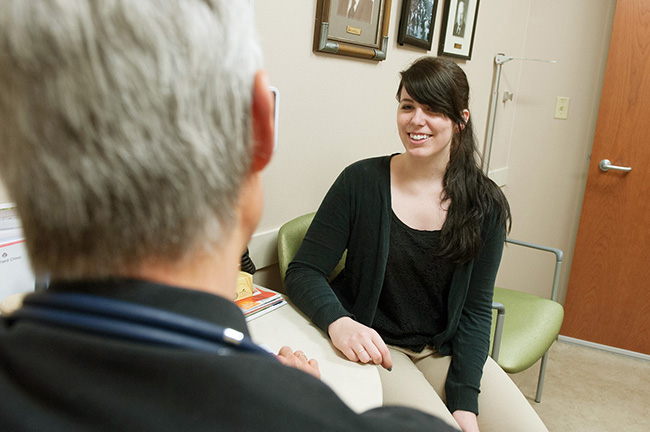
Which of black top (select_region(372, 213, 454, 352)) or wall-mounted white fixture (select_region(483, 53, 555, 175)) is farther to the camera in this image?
wall-mounted white fixture (select_region(483, 53, 555, 175))

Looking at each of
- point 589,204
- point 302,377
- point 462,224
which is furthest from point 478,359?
point 589,204

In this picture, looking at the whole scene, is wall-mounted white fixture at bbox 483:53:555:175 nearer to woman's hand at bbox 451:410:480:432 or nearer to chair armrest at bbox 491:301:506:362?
chair armrest at bbox 491:301:506:362

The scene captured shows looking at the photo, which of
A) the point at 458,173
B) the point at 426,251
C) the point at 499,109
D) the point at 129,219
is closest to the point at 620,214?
the point at 499,109

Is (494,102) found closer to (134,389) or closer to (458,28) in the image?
(458,28)

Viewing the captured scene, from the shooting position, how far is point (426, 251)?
151 cm

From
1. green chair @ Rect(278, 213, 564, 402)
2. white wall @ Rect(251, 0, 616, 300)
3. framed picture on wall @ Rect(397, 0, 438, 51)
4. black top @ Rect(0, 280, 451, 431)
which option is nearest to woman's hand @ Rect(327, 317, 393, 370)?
green chair @ Rect(278, 213, 564, 402)

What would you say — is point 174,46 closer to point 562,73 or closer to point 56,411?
point 56,411

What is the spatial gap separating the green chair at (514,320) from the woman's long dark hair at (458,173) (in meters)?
0.36

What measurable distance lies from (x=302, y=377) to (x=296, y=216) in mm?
1462

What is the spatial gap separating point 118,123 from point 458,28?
7.88ft

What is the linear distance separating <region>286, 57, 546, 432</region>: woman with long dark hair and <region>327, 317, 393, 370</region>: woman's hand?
0.23 m

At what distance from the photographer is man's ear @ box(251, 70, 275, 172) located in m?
0.46

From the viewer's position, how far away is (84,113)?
0.38 m

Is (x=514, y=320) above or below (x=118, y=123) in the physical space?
below
